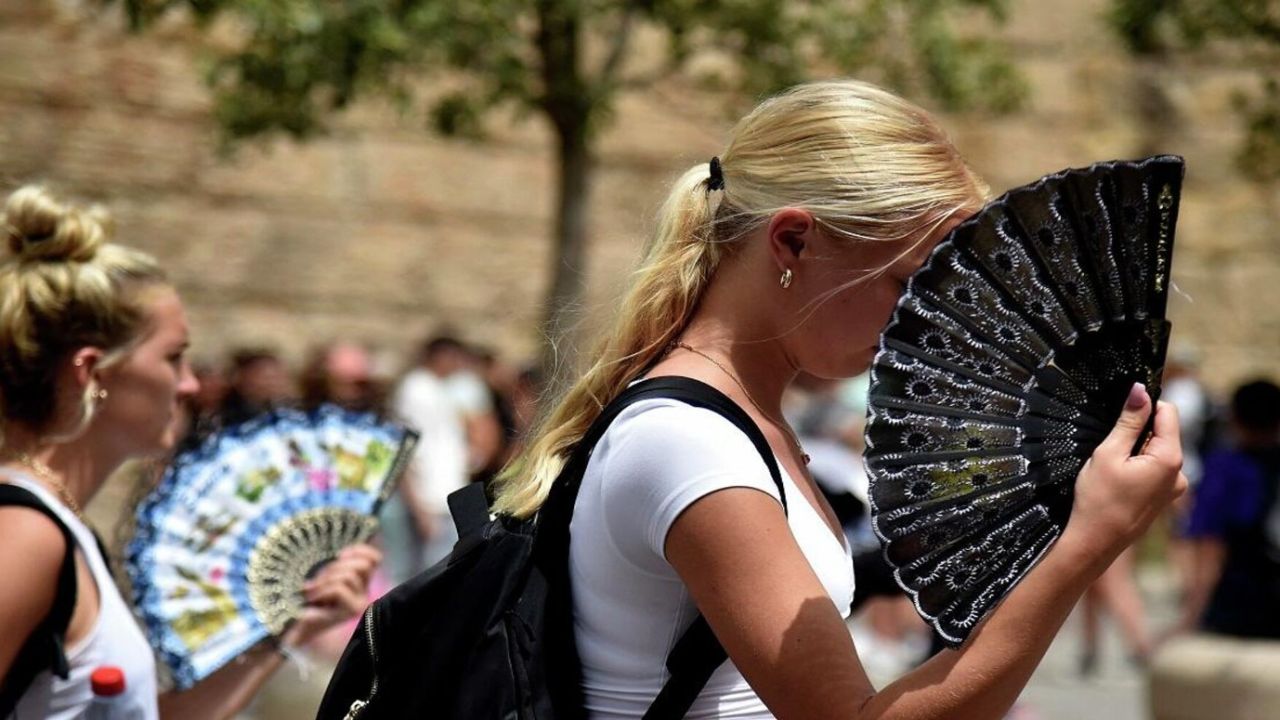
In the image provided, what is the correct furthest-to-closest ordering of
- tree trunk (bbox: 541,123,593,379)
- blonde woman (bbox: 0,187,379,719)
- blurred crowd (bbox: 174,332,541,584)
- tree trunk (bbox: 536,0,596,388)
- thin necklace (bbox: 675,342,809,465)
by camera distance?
blurred crowd (bbox: 174,332,541,584)
tree trunk (bbox: 541,123,593,379)
tree trunk (bbox: 536,0,596,388)
blonde woman (bbox: 0,187,379,719)
thin necklace (bbox: 675,342,809,465)

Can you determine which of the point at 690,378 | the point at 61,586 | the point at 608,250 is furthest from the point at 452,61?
the point at 690,378

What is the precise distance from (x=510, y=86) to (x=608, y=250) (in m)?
5.07

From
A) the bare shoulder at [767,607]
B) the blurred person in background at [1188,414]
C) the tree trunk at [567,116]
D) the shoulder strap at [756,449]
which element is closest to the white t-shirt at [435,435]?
the tree trunk at [567,116]

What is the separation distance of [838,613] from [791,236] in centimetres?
46

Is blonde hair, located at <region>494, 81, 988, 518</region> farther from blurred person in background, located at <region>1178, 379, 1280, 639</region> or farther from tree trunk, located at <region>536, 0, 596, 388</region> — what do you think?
tree trunk, located at <region>536, 0, 596, 388</region>

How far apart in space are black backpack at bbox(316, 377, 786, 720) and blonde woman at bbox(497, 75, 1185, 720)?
0.10ft

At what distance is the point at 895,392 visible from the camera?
1.89 m

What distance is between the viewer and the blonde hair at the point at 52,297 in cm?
297

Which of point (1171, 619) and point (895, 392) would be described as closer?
point (895, 392)

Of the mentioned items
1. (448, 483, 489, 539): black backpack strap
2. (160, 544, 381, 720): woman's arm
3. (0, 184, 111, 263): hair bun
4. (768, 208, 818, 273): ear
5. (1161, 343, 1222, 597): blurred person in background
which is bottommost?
(1161, 343, 1222, 597): blurred person in background

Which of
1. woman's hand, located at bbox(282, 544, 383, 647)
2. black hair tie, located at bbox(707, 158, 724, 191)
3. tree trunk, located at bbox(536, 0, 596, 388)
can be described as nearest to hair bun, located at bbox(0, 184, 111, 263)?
woman's hand, located at bbox(282, 544, 383, 647)

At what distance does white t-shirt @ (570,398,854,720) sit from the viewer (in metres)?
1.92

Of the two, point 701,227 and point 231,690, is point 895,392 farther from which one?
point 231,690

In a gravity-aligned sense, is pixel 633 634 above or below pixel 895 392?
below
